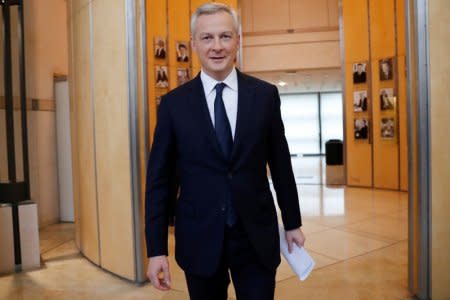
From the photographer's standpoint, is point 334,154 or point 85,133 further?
point 334,154

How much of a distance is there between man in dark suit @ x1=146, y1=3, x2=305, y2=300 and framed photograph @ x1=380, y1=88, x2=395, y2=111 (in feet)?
25.5

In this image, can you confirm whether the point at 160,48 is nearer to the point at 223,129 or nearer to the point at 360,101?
the point at 360,101

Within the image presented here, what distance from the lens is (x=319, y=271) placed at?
4172mm

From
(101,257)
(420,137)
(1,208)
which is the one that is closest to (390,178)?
(420,137)

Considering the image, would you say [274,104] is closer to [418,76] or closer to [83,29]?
[418,76]

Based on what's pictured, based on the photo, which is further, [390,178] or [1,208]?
[390,178]

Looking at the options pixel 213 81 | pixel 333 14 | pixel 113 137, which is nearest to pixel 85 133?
pixel 113 137

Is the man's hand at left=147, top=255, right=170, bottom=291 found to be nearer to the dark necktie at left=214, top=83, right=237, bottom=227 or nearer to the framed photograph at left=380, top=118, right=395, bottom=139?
the dark necktie at left=214, top=83, right=237, bottom=227

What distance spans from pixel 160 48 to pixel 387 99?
481cm

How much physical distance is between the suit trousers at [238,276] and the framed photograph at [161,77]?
6026 mm

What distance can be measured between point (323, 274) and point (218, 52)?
118 inches

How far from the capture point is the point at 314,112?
960 inches

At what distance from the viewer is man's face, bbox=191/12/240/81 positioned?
1723 millimetres

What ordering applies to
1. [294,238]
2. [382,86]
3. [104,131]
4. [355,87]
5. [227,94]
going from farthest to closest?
1. [355,87]
2. [382,86]
3. [104,131]
4. [294,238]
5. [227,94]
